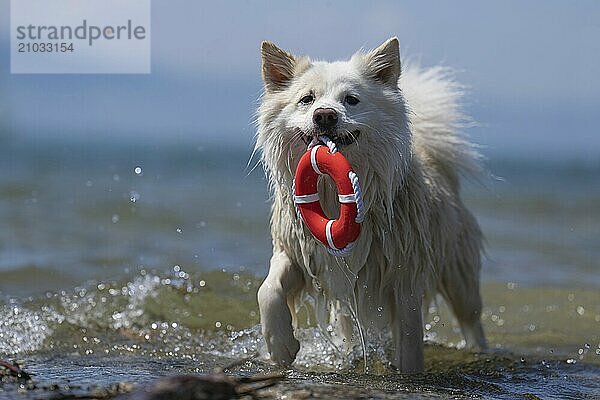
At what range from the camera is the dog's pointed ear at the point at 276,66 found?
446 centimetres

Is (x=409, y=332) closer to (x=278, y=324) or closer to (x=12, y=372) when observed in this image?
(x=278, y=324)

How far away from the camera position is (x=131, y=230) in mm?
10156

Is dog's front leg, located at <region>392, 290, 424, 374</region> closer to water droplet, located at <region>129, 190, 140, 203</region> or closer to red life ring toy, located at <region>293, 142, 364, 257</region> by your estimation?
red life ring toy, located at <region>293, 142, 364, 257</region>

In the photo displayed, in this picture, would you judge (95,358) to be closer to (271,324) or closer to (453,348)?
(271,324)

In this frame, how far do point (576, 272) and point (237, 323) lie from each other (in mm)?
4068

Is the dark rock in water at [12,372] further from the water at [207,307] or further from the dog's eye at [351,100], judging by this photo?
the dog's eye at [351,100]

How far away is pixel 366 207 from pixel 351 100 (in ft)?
1.72

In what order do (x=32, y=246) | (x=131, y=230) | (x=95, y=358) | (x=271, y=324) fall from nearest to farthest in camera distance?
1. (x=271, y=324)
2. (x=95, y=358)
3. (x=32, y=246)
4. (x=131, y=230)

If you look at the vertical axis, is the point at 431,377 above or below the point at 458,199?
below

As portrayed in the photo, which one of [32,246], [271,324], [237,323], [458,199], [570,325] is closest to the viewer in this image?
[271,324]

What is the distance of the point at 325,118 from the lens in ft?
13.0

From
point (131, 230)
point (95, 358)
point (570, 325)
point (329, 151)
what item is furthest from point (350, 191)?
Result: point (131, 230)

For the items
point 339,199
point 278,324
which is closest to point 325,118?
point 339,199

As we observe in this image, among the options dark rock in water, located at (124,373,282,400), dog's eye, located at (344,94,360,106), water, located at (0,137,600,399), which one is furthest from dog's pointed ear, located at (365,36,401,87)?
dark rock in water, located at (124,373,282,400)
